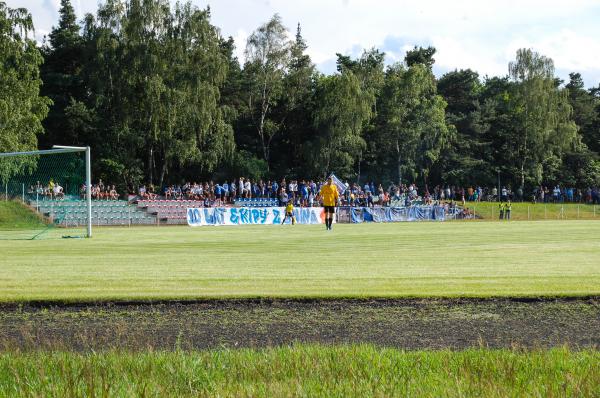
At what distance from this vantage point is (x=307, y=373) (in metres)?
6.36

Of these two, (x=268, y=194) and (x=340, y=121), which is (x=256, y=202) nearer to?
(x=268, y=194)

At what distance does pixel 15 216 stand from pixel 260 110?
42305mm

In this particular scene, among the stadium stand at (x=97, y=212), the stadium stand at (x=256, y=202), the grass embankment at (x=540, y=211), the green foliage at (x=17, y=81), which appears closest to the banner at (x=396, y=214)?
the stadium stand at (x=256, y=202)

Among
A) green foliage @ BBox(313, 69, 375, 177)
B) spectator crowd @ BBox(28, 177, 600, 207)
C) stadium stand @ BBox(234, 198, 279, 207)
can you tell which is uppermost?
Answer: green foliage @ BBox(313, 69, 375, 177)

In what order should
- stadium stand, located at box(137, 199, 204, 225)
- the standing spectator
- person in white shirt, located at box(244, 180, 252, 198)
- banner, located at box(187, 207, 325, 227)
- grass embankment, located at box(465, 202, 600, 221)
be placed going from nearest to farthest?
banner, located at box(187, 207, 325, 227), stadium stand, located at box(137, 199, 204, 225), person in white shirt, located at box(244, 180, 252, 198), the standing spectator, grass embankment, located at box(465, 202, 600, 221)

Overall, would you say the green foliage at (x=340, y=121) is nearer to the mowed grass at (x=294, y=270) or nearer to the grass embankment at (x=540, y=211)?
the grass embankment at (x=540, y=211)

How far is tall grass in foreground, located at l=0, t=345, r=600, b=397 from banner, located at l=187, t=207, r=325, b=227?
4526 centimetres

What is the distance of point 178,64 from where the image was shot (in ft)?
212

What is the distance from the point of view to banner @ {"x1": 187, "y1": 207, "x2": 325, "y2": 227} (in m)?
52.7

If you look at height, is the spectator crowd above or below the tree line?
below

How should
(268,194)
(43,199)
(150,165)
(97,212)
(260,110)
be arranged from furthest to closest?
(260,110)
(150,165)
(268,194)
(97,212)
(43,199)

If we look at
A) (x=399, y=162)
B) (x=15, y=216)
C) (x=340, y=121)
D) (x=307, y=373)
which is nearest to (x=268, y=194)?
(x=340, y=121)

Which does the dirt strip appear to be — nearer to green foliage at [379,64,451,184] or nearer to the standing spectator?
the standing spectator

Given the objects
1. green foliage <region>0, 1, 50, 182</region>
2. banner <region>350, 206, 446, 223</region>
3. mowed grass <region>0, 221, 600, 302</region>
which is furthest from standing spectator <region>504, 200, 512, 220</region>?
mowed grass <region>0, 221, 600, 302</region>
